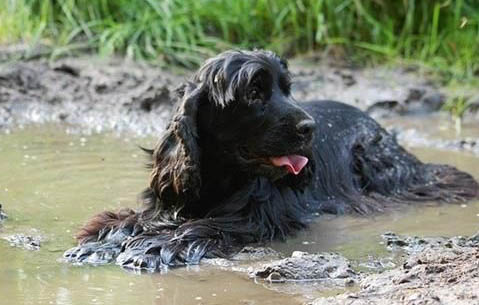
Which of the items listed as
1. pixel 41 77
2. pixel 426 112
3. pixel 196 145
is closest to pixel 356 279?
pixel 196 145

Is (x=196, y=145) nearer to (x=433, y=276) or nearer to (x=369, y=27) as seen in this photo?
(x=433, y=276)

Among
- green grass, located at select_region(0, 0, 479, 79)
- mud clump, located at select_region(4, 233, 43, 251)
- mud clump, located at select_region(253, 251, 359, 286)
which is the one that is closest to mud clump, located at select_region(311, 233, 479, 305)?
mud clump, located at select_region(253, 251, 359, 286)

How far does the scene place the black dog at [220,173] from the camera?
5.71 m

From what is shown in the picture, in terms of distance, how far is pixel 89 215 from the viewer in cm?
650

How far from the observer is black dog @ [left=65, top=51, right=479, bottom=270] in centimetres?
571

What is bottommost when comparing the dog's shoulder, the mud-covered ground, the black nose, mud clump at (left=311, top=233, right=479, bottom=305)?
mud clump at (left=311, top=233, right=479, bottom=305)

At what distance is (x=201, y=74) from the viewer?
6.04 metres

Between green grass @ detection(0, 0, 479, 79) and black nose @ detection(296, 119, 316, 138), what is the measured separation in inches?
186

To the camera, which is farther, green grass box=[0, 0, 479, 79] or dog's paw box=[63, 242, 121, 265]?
green grass box=[0, 0, 479, 79]

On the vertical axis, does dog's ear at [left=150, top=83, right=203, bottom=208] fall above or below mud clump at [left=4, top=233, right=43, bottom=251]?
above

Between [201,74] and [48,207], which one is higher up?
[201,74]

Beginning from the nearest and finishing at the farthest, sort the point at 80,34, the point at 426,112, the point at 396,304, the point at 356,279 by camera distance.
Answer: the point at 396,304 < the point at 356,279 < the point at 426,112 < the point at 80,34

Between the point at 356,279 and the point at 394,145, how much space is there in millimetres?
2777

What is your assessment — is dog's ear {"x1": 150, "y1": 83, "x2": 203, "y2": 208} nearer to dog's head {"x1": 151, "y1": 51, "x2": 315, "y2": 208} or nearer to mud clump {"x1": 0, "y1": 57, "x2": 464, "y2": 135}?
dog's head {"x1": 151, "y1": 51, "x2": 315, "y2": 208}
